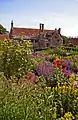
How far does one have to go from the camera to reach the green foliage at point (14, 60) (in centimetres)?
968

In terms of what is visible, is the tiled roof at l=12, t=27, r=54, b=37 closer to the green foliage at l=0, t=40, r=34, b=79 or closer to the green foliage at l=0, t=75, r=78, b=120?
the green foliage at l=0, t=40, r=34, b=79

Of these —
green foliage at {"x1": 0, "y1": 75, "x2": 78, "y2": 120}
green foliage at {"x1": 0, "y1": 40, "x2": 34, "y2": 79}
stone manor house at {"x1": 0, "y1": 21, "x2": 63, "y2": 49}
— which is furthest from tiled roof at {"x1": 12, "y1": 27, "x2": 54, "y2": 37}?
green foliage at {"x1": 0, "y1": 75, "x2": 78, "y2": 120}

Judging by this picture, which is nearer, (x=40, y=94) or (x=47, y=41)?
(x=40, y=94)

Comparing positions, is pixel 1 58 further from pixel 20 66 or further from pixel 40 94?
pixel 40 94

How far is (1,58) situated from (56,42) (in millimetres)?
61780

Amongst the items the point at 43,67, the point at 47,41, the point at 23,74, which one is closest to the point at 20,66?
the point at 23,74

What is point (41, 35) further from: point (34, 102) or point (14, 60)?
point (34, 102)

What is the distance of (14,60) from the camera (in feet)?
31.8

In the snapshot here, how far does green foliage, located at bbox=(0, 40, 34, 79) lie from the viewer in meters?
9.68

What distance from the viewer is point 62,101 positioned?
22.5ft

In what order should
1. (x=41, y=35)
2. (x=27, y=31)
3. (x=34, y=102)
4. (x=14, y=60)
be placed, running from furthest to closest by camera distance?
1. (x=27, y=31)
2. (x=41, y=35)
3. (x=14, y=60)
4. (x=34, y=102)

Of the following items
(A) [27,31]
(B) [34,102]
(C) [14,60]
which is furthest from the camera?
(A) [27,31]

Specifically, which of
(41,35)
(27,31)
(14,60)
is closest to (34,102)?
(14,60)

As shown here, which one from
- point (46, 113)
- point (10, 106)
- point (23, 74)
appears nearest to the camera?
point (10, 106)
